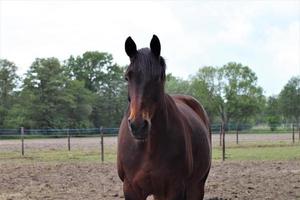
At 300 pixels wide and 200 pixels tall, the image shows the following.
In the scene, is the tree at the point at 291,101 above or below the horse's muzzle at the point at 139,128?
above

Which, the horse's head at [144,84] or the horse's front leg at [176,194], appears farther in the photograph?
the horse's front leg at [176,194]

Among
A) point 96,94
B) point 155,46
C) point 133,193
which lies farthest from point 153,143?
point 96,94

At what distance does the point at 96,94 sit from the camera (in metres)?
59.9

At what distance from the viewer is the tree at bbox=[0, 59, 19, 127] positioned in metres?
49.4

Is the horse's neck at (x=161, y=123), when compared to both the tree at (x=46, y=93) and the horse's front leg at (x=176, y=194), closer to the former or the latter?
the horse's front leg at (x=176, y=194)

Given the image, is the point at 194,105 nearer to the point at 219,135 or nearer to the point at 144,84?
the point at 144,84

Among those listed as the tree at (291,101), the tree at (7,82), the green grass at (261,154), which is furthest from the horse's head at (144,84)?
the tree at (291,101)

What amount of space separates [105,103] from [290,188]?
164 ft

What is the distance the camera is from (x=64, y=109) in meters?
50.2

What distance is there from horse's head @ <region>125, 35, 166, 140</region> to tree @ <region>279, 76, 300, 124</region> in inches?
2636

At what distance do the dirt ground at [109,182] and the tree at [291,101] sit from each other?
5653cm

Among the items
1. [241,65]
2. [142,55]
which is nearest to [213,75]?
[241,65]

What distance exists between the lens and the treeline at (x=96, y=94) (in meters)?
48.4

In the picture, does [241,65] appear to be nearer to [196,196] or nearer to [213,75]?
[213,75]
